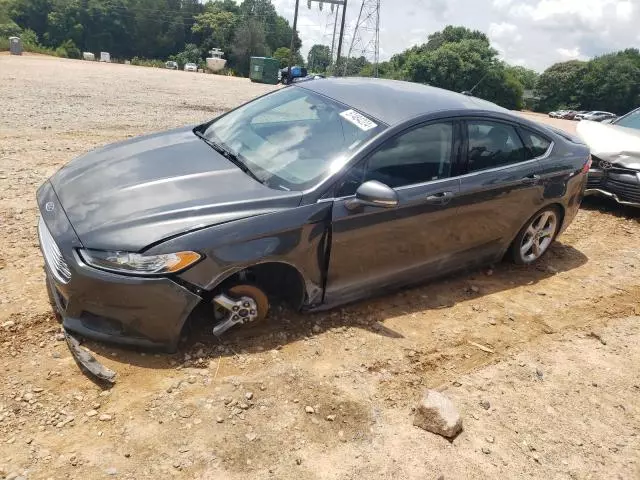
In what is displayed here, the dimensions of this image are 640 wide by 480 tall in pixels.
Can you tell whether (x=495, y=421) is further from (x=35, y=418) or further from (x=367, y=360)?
(x=35, y=418)

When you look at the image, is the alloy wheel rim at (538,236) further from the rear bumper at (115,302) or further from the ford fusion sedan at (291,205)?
the rear bumper at (115,302)

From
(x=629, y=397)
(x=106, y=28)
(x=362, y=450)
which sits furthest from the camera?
(x=106, y=28)

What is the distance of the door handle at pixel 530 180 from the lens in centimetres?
429

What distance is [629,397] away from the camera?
10.6 ft

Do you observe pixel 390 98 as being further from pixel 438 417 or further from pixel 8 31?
pixel 8 31

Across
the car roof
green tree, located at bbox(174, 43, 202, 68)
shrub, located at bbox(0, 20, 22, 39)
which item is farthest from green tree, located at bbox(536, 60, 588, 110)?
the car roof

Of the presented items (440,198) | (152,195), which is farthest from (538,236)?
(152,195)

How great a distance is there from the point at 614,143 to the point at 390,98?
4320mm

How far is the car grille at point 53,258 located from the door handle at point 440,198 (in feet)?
7.95

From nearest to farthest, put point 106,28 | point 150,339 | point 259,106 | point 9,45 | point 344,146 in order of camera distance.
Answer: point 150,339
point 344,146
point 259,106
point 9,45
point 106,28

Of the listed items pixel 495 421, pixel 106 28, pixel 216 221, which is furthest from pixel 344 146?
pixel 106 28

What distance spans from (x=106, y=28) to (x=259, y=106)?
297 ft

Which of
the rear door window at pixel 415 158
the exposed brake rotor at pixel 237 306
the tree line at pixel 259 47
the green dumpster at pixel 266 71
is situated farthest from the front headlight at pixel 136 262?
the tree line at pixel 259 47

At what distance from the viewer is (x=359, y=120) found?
361 cm
